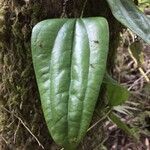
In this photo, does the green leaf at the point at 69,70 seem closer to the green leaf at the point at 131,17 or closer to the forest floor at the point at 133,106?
the green leaf at the point at 131,17

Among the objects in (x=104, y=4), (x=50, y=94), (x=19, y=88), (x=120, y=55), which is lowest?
(x=120, y=55)

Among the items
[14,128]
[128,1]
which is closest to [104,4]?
[128,1]

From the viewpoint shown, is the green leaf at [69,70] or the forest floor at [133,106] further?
the forest floor at [133,106]

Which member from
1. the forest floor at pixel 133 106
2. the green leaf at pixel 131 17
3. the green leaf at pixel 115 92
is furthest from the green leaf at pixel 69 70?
the forest floor at pixel 133 106

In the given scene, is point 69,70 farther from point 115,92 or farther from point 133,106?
point 133,106

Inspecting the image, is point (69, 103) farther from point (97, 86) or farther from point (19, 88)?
point (19, 88)

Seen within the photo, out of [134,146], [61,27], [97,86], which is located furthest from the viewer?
[134,146]

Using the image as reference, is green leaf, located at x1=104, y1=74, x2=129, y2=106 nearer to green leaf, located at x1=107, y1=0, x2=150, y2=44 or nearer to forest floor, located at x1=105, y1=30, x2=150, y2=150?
Result: green leaf, located at x1=107, y1=0, x2=150, y2=44
